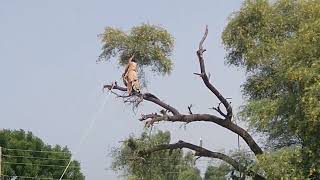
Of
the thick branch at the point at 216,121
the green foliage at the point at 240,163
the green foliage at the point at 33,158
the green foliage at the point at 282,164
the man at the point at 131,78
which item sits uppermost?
the green foliage at the point at 33,158

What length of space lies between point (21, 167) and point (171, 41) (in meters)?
22.5

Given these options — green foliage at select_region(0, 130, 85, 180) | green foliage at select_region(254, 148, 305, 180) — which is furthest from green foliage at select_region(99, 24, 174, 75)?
green foliage at select_region(0, 130, 85, 180)

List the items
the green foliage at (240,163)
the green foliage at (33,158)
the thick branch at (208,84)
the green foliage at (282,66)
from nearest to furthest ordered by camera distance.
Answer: the green foliage at (282,66) < the green foliage at (240,163) < the thick branch at (208,84) < the green foliage at (33,158)

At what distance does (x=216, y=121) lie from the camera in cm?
1672

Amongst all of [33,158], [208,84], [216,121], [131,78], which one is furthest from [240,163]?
[33,158]

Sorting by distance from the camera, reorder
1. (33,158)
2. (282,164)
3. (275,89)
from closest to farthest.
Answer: (282,164)
(275,89)
(33,158)

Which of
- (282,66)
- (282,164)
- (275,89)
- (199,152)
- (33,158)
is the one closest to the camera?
(282,164)

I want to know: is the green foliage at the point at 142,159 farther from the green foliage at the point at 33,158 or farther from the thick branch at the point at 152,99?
the green foliage at the point at 33,158

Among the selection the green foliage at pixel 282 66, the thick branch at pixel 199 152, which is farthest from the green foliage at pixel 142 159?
A: the green foliage at pixel 282 66

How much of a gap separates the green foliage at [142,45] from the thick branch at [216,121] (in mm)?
1654

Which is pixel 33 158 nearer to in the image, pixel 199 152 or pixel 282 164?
pixel 199 152

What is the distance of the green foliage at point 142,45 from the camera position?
56.7 ft

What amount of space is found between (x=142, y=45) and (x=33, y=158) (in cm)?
2370

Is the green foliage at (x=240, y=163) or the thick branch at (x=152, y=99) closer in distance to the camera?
the green foliage at (x=240, y=163)
